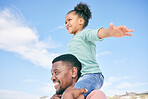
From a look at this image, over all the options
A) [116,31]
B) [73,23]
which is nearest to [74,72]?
[116,31]

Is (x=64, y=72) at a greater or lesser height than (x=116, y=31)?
lesser

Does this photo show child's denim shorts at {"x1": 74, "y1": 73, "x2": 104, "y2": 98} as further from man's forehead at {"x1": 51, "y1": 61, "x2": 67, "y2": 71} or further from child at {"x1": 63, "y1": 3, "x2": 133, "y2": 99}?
man's forehead at {"x1": 51, "y1": 61, "x2": 67, "y2": 71}

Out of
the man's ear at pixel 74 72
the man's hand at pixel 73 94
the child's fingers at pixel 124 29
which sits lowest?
the man's hand at pixel 73 94

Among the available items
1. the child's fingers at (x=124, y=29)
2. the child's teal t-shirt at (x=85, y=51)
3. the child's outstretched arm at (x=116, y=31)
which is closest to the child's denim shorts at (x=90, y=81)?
the child's teal t-shirt at (x=85, y=51)

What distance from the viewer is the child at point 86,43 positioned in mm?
2200

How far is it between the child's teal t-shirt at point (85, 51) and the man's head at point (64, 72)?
0.14 meters

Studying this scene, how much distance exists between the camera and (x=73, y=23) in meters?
3.21

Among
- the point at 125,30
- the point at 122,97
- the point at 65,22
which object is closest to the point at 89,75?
the point at 125,30

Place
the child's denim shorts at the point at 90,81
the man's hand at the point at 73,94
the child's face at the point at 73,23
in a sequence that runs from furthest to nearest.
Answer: the child's face at the point at 73,23 → the child's denim shorts at the point at 90,81 → the man's hand at the point at 73,94

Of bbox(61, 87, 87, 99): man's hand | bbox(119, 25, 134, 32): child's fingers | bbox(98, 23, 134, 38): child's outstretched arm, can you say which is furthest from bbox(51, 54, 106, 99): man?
bbox(119, 25, 134, 32): child's fingers

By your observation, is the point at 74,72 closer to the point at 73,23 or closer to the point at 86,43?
the point at 86,43

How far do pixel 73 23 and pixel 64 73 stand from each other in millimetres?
1135

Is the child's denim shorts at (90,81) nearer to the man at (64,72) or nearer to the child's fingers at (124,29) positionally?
the man at (64,72)

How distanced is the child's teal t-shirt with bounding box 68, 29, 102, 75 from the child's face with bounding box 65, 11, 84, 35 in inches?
13.5
